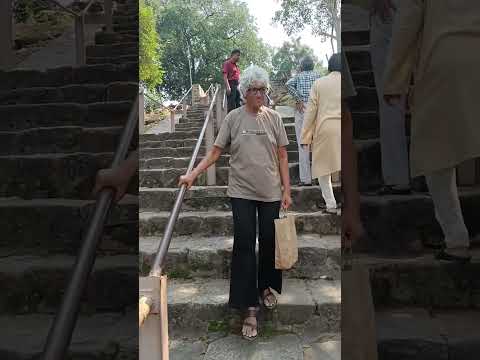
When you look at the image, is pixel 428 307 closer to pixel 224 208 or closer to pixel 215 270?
pixel 215 270

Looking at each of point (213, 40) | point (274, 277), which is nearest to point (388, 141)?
point (274, 277)

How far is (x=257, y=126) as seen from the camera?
216 cm

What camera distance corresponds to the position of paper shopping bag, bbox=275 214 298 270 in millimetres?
2205

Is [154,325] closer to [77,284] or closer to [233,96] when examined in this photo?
[77,284]

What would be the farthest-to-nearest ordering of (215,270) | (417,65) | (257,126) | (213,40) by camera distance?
1. (213,40)
2. (215,270)
3. (257,126)
4. (417,65)

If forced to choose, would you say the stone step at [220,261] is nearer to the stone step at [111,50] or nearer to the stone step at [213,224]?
the stone step at [213,224]

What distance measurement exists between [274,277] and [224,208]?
115cm

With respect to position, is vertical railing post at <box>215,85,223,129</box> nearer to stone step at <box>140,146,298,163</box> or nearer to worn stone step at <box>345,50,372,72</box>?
stone step at <box>140,146,298,163</box>

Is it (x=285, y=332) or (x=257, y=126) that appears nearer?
(x=257, y=126)

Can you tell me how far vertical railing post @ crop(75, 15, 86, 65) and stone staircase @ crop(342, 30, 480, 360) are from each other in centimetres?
29

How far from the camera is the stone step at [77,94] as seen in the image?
45 centimetres

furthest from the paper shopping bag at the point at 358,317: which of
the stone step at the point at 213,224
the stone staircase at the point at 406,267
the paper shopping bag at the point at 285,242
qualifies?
the stone step at the point at 213,224

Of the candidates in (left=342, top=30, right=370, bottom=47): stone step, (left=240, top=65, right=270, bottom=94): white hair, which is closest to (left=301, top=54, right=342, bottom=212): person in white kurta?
(left=240, top=65, right=270, bottom=94): white hair

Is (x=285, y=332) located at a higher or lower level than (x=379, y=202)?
lower
